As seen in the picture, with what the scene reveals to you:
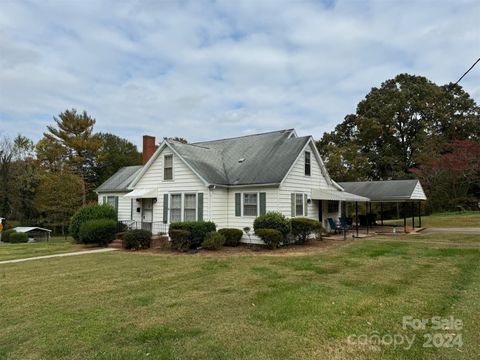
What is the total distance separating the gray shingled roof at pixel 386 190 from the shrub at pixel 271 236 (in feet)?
38.0

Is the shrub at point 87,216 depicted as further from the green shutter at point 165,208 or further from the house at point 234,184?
the green shutter at point 165,208

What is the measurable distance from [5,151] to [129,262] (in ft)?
131

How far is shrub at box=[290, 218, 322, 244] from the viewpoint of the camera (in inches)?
640

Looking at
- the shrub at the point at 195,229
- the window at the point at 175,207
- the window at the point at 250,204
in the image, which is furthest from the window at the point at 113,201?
the window at the point at 250,204

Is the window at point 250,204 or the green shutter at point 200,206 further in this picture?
the green shutter at point 200,206

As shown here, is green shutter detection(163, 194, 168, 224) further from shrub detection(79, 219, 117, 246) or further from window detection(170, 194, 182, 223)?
shrub detection(79, 219, 117, 246)

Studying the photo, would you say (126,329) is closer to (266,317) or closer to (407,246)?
(266,317)

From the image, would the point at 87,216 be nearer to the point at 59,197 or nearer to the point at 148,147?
the point at 148,147

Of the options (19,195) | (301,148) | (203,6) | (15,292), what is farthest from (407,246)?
(19,195)

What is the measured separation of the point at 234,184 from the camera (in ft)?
59.5

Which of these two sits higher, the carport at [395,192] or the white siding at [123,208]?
the carport at [395,192]

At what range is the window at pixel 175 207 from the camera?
1883 centimetres

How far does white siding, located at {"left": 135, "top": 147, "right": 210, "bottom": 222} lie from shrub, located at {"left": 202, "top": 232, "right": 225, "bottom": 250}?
6.77 ft

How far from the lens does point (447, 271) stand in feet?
31.8
